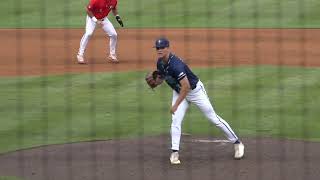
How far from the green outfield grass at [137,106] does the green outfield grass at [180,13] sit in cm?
680

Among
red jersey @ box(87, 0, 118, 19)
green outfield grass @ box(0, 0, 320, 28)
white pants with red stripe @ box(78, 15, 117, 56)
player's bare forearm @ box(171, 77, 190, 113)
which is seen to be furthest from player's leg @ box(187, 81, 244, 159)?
green outfield grass @ box(0, 0, 320, 28)

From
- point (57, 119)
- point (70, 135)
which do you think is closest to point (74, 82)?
point (57, 119)

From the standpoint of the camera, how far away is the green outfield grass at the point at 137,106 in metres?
9.31

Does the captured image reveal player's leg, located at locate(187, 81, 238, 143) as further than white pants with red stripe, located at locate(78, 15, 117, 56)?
No

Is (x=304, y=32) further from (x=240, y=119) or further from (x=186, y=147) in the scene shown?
(x=186, y=147)

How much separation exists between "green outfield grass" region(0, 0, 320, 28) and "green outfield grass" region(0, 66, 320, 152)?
680 centimetres

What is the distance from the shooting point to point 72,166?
306 inches

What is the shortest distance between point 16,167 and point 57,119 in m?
2.30

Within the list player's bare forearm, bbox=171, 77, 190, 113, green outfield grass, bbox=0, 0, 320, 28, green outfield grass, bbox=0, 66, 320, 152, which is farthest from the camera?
green outfield grass, bbox=0, 0, 320, 28

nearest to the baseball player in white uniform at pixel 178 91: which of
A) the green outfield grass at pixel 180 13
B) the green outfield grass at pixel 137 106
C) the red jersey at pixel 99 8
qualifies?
the green outfield grass at pixel 137 106

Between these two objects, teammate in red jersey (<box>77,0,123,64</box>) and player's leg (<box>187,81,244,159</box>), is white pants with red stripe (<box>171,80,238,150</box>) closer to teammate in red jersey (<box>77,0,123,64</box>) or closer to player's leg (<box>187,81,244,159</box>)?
player's leg (<box>187,81,244,159</box>)

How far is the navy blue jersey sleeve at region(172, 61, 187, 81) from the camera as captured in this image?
25.1 feet

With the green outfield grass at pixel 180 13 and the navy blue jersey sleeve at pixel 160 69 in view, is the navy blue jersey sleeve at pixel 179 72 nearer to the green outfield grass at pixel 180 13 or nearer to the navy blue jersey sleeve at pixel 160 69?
the navy blue jersey sleeve at pixel 160 69

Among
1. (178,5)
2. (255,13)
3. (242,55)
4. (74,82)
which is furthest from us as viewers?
(178,5)
